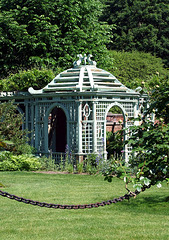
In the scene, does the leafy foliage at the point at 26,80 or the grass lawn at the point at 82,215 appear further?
the leafy foliage at the point at 26,80

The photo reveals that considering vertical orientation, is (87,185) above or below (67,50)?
below

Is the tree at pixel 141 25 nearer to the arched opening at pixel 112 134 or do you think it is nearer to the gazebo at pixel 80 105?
the arched opening at pixel 112 134

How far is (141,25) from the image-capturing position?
3912 centimetres

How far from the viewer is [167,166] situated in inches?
324

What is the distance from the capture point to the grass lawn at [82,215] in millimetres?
7203

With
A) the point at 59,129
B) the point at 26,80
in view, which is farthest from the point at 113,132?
the point at 26,80

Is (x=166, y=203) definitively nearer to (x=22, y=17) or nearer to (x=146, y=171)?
(x=146, y=171)

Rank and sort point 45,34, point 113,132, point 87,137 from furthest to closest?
1. point 45,34
2. point 113,132
3. point 87,137

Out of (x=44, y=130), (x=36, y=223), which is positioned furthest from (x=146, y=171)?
(x=44, y=130)

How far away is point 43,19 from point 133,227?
19751 millimetres

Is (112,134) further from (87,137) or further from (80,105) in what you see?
(80,105)

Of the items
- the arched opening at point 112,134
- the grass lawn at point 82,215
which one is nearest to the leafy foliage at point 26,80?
the arched opening at point 112,134

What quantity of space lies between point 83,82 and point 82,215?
300 inches

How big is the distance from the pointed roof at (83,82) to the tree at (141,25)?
2221 cm
